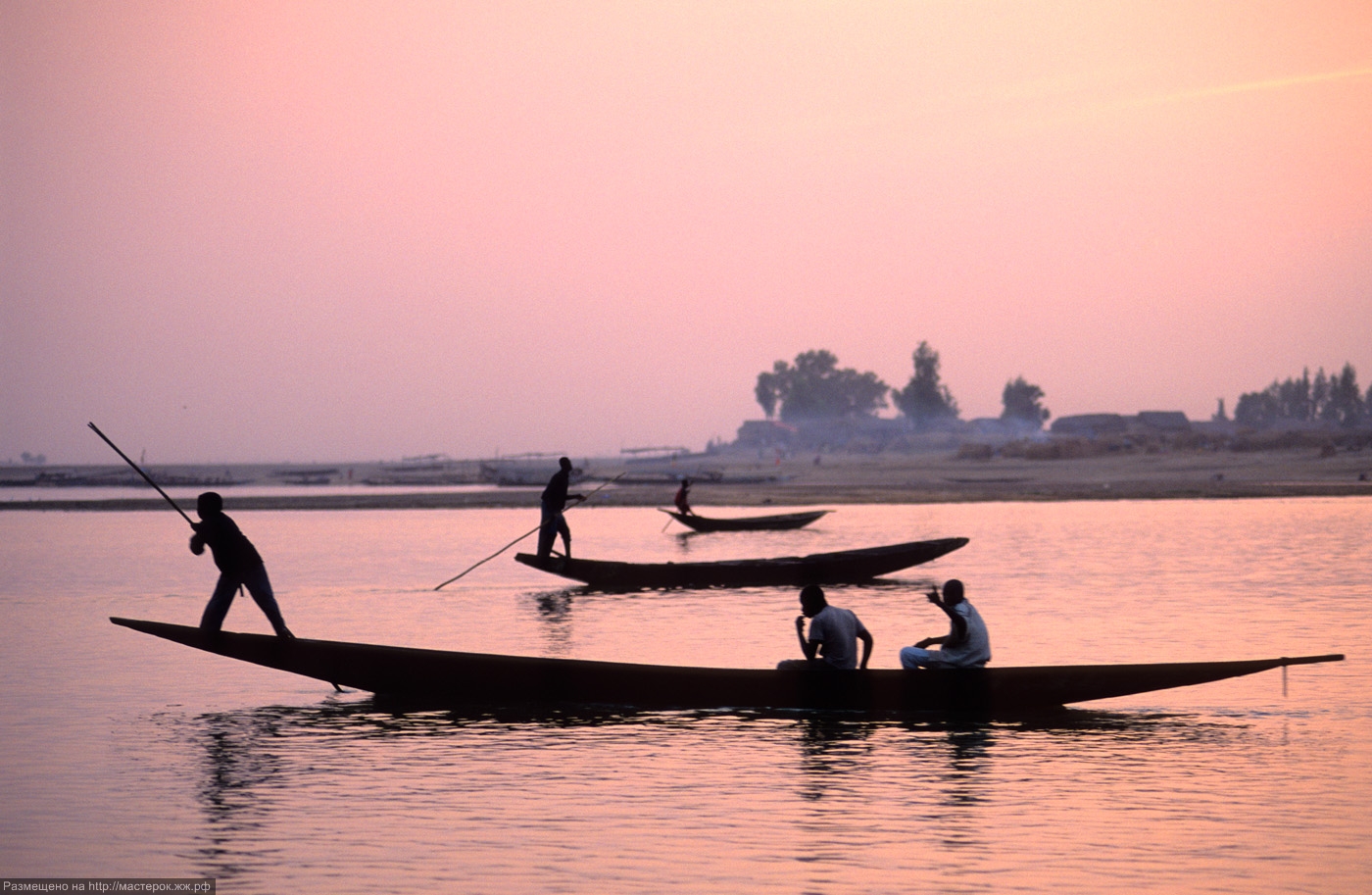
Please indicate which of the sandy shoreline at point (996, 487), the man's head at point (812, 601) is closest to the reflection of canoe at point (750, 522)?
the sandy shoreline at point (996, 487)

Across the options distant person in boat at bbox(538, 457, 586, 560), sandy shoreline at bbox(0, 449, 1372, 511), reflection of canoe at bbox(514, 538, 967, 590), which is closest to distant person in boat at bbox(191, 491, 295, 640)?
distant person in boat at bbox(538, 457, 586, 560)

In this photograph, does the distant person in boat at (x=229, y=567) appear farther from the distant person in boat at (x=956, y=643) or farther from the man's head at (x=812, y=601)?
the distant person in boat at (x=956, y=643)

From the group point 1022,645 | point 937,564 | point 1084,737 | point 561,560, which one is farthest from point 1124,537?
point 1084,737

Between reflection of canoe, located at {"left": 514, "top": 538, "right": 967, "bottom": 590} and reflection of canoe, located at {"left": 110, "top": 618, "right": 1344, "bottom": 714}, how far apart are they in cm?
1171

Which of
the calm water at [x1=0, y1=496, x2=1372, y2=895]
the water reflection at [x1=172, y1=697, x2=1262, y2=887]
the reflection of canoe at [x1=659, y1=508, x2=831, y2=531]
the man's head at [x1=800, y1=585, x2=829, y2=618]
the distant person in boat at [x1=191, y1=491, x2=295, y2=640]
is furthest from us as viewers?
Answer: the reflection of canoe at [x1=659, y1=508, x2=831, y2=531]

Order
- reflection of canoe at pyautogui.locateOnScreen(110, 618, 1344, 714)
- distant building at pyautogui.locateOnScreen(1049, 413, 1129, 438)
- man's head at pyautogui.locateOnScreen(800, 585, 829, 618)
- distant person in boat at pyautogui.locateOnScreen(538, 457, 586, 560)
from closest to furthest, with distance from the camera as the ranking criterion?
man's head at pyautogui.locateOnScreen(800, 585, 829, 618) < reflection of canoe at pyautogui.locateOnScreen(110, 618, 1344, 714) < distant person in boat at pyautogui.locateOnScreen(538, 457, 586, 560) < distant building at pyautogui.locateOnScreen(1049, 413, 1129, 438)

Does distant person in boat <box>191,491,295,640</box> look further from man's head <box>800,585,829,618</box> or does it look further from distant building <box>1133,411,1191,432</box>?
distant building <box>1133,411,1191,432</box>

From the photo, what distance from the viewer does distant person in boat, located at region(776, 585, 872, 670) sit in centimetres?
1302

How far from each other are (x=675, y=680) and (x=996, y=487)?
65280 millimetres

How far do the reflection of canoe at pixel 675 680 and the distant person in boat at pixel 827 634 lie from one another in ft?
0.41

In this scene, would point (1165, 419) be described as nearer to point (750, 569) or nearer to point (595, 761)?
point (750, 569)

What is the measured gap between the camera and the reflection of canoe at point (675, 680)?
13.1 metres

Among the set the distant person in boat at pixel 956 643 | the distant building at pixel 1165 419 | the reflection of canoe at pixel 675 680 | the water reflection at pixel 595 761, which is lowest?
the water reflection at pixel 595 761

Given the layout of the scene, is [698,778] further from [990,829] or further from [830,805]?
[990,829]
